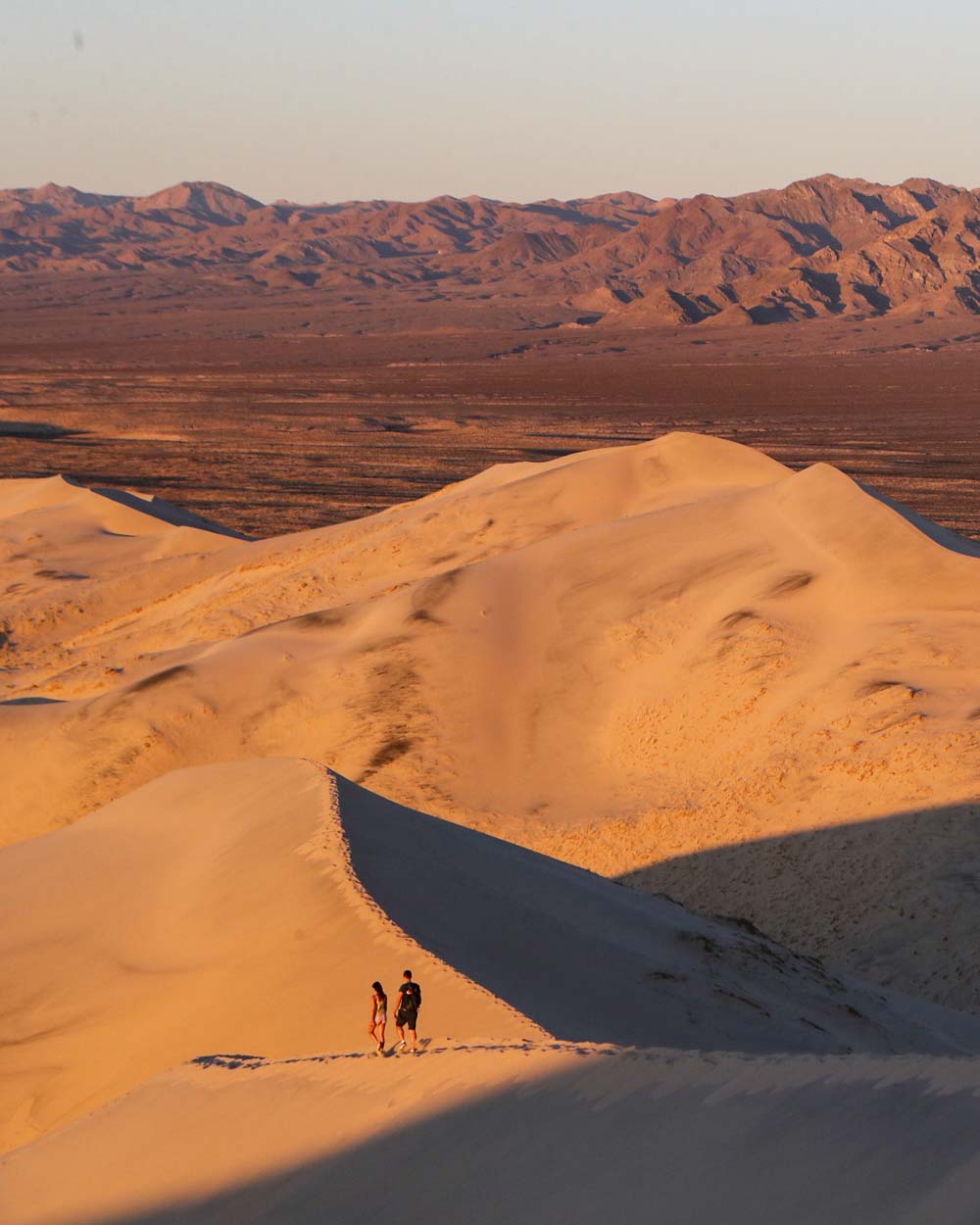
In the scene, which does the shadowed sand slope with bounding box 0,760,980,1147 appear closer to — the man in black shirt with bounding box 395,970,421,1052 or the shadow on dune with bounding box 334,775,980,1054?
the shadow on dune with bounding box 334,775,980,1054

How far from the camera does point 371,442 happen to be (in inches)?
1801

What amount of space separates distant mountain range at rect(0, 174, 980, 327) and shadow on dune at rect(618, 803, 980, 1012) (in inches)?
3336

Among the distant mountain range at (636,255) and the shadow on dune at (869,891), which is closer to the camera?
the shadow on dune at (869,891)

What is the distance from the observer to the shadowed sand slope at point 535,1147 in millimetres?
5027

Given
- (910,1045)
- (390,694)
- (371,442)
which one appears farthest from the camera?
(371,442)

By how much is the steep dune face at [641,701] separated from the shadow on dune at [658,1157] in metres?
5.98

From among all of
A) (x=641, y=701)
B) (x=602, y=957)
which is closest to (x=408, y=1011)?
(x=602, y=957)

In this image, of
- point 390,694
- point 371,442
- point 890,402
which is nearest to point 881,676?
point 390,694

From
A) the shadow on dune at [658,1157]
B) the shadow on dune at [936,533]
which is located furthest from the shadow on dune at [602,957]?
the shadow on dune at [936,533]

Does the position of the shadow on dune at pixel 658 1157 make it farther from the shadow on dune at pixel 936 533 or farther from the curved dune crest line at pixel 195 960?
the shadow on dune at pixel 936 533

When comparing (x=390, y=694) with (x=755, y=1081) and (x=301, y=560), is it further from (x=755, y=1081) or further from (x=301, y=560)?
(x=755, y=1081)

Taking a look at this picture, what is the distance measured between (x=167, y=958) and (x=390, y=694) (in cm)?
827

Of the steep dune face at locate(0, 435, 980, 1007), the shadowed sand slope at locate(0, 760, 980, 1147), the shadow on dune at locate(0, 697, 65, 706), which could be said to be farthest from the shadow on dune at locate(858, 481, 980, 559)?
the shadow on dune at locate(0, 697, 65, 706)

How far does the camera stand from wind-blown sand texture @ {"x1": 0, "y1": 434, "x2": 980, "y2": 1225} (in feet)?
18.9
